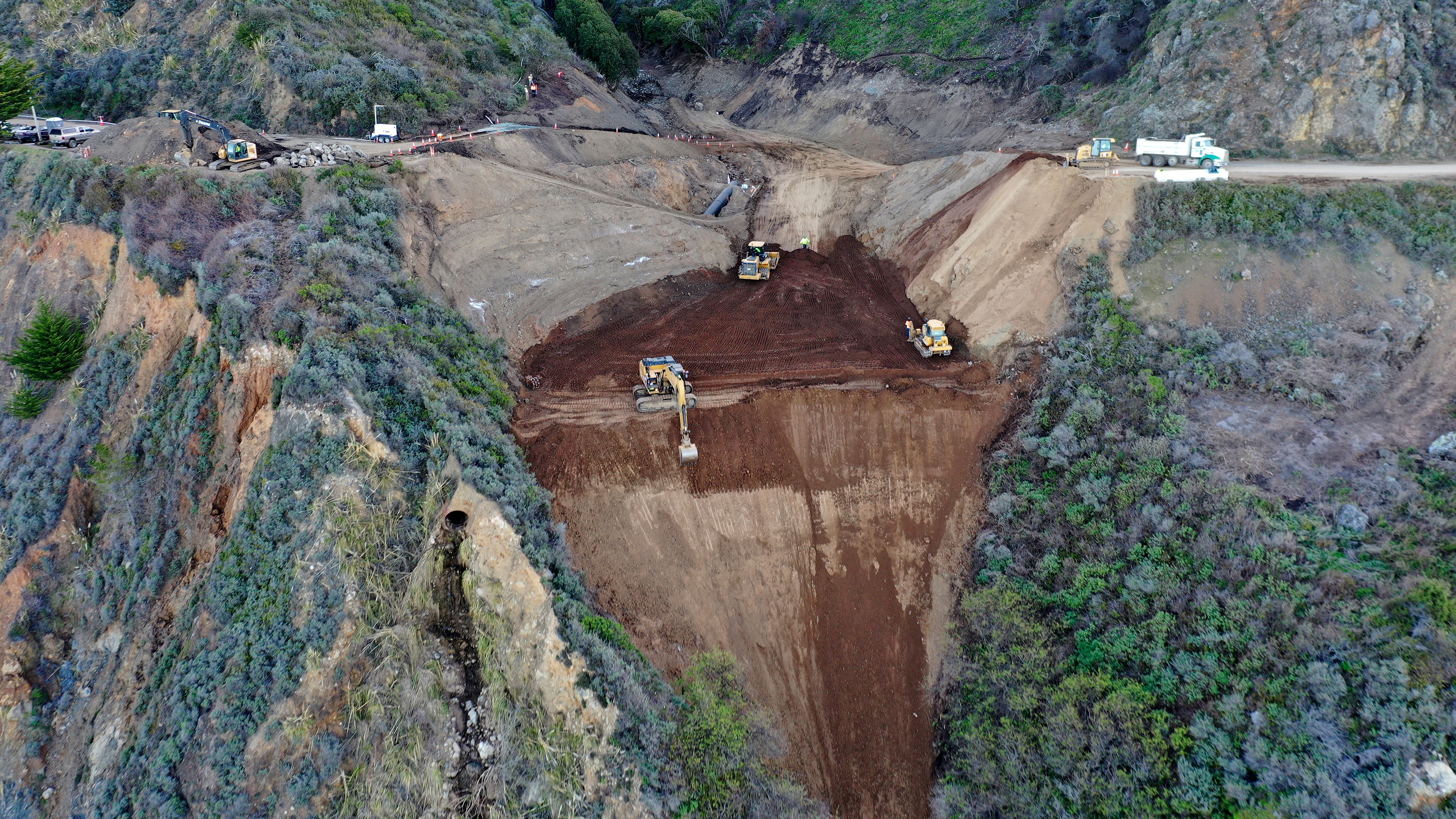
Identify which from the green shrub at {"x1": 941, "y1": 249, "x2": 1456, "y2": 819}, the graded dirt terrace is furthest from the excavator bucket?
the green shrub at {"x1": 941, "y1": 249, "x2": 1456, "y2": 819}

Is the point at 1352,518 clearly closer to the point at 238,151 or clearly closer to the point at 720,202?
the point at 720,202

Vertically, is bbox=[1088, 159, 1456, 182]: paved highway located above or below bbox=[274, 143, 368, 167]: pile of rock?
below


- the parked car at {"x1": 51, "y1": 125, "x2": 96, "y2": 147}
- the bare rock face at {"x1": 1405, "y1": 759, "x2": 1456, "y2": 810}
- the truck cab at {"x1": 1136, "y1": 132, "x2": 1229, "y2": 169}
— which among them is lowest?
the bare rock face at {"x1": 1405, "y1": 759, "x2": 1456, "y2": 810}

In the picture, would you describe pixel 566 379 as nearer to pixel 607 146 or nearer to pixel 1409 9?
pixel 607 146

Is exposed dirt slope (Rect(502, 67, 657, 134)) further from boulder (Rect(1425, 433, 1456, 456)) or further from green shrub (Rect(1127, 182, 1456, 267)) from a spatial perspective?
boulder (Rect(1425, 433, 1456, 456))

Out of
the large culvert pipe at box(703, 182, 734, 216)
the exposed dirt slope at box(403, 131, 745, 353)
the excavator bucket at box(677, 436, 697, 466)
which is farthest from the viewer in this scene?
the large culvert pipe at box(703, 182, 734, 216)

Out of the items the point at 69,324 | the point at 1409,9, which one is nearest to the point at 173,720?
the point at 69,324

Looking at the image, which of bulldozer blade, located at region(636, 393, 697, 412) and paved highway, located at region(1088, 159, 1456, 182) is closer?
bulldozer blade, located at region(636, 393, 697, 412)
